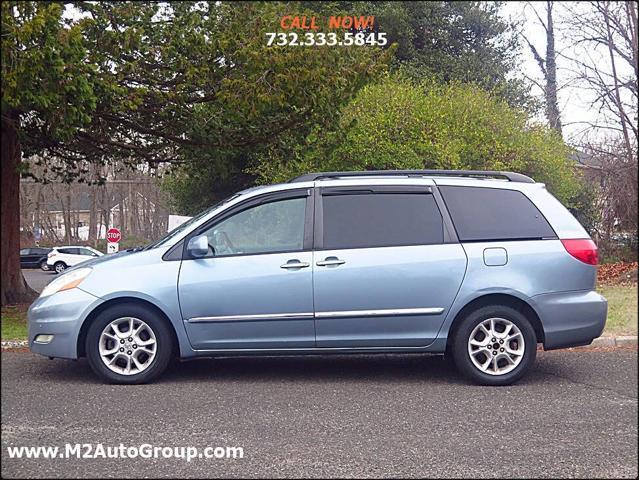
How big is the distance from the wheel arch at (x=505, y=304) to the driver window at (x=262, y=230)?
122cm

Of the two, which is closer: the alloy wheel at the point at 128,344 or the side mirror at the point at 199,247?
the alloy wheel at the point at 128,344

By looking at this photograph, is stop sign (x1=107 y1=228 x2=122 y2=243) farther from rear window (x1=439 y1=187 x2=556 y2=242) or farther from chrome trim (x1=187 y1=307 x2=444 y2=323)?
rear window (x1=439 y1=187 x2=556 y2=242)

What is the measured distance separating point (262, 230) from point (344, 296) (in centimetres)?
85

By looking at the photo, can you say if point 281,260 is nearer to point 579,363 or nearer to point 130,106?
point 579,363

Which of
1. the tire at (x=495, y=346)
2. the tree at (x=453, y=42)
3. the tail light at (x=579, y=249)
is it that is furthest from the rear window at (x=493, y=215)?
the tree at (x=453, y=42)

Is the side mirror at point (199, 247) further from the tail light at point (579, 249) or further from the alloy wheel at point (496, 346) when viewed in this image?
the tail light at point (579, 249)

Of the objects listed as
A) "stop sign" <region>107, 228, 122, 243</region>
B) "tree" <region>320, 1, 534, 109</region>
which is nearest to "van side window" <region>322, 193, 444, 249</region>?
"tree" <region>320, 1, 534, 109</region>

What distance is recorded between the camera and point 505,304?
15.5 ft

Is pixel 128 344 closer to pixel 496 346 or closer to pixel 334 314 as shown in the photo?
pixel 334 314

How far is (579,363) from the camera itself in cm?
539

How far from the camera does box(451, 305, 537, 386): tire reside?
4.72 metres

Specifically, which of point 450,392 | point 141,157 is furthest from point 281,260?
point 141,157

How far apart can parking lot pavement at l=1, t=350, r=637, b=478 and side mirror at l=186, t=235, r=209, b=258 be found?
89cm

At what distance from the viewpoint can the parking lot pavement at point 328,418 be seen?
299 cm
